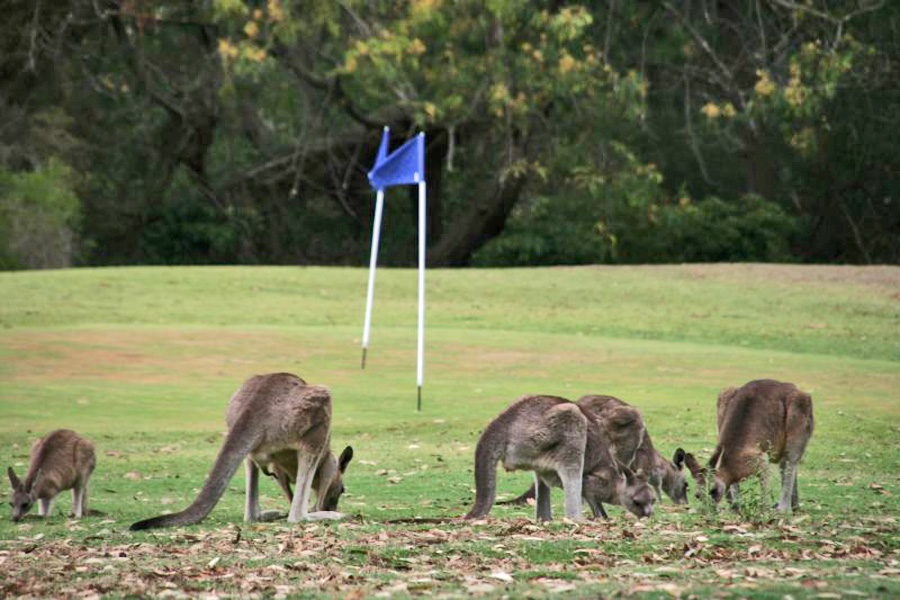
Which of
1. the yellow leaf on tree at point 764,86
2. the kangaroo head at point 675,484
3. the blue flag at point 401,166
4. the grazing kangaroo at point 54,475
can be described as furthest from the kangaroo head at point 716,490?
the yellow leaf on tree at point 764,86

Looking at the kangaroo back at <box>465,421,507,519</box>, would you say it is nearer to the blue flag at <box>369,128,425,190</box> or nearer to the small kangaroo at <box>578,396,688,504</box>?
the small kangaroo at <box>578,396,688,504</box>

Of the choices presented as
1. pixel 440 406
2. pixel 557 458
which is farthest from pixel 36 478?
pixel 440 406

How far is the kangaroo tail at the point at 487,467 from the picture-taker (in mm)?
8695

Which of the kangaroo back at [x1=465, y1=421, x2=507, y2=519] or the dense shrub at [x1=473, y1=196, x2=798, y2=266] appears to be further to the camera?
the dense shrub at [x1=473, y1=196, x2=798, y2=266]

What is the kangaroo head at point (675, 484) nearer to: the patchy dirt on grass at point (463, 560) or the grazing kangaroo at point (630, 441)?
the grazing kangaroo at point (630, 441)

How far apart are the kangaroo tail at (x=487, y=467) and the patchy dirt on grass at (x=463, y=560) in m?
0.19

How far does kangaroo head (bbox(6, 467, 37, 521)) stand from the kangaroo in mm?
1447

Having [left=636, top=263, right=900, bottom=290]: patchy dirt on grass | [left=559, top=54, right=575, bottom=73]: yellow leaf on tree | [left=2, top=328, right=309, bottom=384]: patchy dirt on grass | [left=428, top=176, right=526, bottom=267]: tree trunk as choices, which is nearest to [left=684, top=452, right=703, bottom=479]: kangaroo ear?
[left=2, top=328, right=309, bottom=384]: patchy dirt on grass

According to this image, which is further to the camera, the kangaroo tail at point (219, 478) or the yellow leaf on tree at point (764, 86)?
the yellow leaf on tree at point (764, 86)

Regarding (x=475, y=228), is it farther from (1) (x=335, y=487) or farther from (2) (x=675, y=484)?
(1) (x=335, y=487)

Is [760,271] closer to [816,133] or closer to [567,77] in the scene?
[567,77]

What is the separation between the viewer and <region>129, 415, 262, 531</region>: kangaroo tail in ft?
26.7

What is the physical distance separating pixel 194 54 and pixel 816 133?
1661cm

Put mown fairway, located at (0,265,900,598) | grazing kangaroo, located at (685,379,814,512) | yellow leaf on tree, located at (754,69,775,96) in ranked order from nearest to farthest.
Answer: mown fairway, located at (0,265,900,598) < grazing kangaroo, located at (685,379,814,512) < yellow leaf on tree, located at (754,69,775,96)
